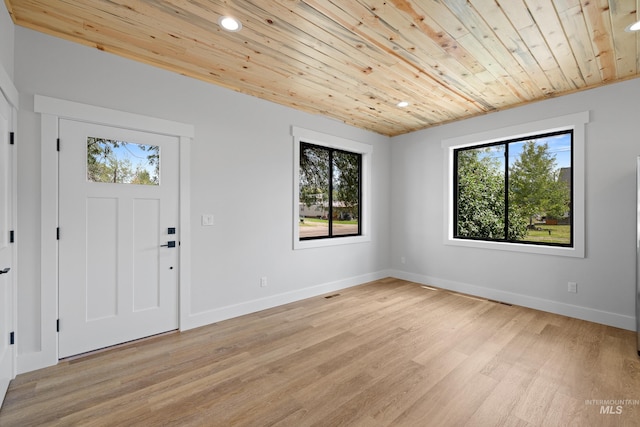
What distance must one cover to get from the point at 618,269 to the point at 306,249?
3.66 metres

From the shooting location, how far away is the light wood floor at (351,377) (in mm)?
1832

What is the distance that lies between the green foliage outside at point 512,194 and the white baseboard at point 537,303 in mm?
812

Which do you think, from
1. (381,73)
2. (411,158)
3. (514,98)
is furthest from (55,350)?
(514,98)

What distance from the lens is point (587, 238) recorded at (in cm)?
338

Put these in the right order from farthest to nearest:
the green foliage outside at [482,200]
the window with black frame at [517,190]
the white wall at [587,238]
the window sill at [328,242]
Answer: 1. the green foliage outside at [482,200]
2. the window sill at [328,242]
3. the window with black frame at [517,190]
4. the white wall at [587,238]

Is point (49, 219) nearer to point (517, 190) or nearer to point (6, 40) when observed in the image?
point (6, 40)

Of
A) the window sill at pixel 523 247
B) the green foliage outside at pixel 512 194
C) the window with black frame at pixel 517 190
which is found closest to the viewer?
the window sill at pixel 523 247

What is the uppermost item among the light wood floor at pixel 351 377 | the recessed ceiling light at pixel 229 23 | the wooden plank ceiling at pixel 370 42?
the wooden plank ceiling at pixel 370 42

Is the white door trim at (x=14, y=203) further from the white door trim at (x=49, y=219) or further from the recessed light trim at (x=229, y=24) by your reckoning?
the recessed light trim at (x=229, y=24)

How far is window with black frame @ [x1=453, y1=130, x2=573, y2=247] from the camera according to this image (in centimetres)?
386

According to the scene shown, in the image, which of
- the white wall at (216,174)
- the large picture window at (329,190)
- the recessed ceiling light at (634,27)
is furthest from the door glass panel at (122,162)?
the recessed ceiling light at (634,27)

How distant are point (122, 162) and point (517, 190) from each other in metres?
4.97

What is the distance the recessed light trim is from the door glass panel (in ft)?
4.57

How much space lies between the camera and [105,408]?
74.5 inches
